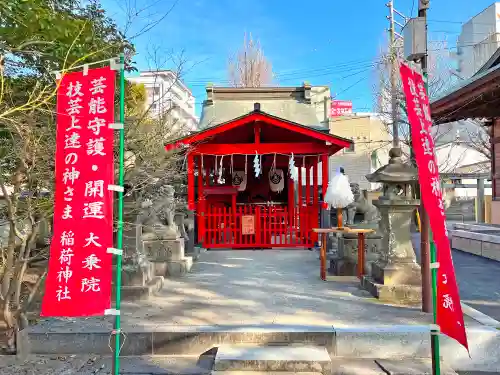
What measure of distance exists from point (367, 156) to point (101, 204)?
103 ft

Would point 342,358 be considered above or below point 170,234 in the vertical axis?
→ below

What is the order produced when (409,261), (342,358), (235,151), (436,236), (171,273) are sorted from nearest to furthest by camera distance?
(436,236) → (342,358) → (409,261) → (171,273) → (235,151)

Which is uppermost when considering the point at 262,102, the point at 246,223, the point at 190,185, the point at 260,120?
the point at 262,102

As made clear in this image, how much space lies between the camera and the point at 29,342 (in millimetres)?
4605

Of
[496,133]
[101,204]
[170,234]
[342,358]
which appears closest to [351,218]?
[170,234]

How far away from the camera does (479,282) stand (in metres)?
8.27

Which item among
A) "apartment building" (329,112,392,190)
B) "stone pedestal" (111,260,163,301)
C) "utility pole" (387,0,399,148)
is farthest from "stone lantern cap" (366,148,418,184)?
"apartment building" (329,112,392,190)

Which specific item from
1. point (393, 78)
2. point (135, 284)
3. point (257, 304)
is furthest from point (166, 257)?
point (393, 78)

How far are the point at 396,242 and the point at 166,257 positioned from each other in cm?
461

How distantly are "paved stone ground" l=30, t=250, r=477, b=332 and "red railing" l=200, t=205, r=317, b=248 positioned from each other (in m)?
3.06

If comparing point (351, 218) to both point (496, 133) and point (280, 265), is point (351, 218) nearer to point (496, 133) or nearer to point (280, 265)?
point (280, 265)

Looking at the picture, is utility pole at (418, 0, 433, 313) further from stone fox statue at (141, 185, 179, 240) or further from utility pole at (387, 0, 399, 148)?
utility pole at (387, 0, 399, 148)

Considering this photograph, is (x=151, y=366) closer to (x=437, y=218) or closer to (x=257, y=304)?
(x=257, y=304)

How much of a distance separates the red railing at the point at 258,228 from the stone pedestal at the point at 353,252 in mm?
3934
